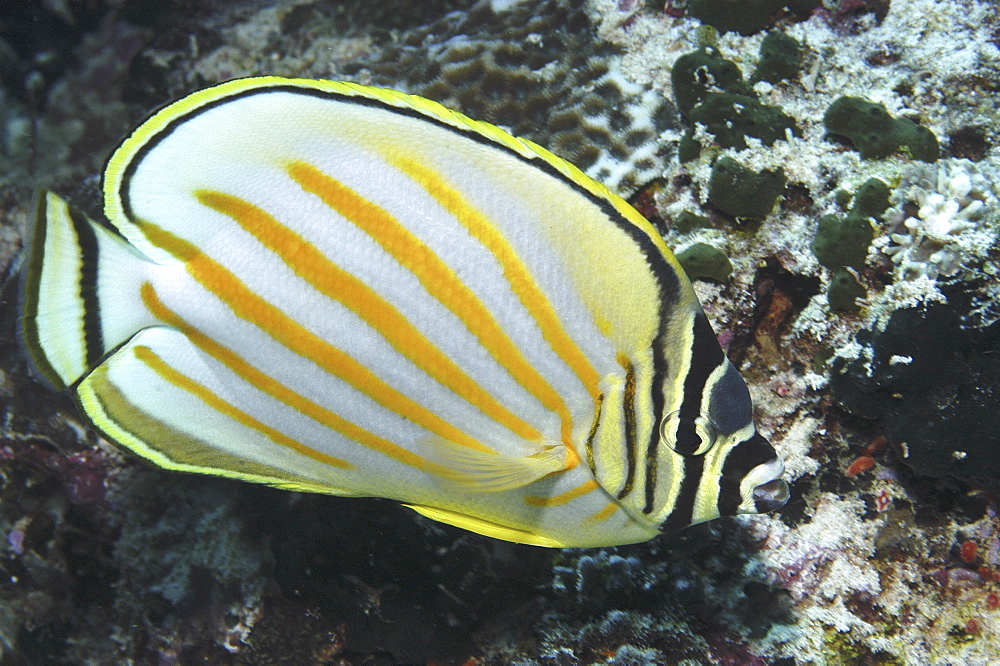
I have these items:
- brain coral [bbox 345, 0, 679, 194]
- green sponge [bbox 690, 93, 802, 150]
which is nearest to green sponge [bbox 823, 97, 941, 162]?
green sponge [bbox 690, 93, 802, 150]

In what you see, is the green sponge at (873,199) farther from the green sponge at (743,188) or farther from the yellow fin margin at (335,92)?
the yellow fin margin at (335,92)

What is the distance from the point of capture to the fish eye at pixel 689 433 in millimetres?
1314

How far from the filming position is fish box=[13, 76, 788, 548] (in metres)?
1.30

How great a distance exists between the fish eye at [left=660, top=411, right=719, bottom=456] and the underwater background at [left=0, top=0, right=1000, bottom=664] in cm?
98

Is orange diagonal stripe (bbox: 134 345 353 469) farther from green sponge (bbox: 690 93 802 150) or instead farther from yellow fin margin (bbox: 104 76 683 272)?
green sponge (bbox: 690 93 802 150)

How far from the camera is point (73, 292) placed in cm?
137

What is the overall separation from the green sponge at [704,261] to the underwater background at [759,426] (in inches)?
0.4

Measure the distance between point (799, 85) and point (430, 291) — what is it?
1.99 meters

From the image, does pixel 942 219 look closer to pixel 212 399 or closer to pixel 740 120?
pixel 740 120

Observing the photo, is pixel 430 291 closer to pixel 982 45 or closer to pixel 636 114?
pixel 636 114

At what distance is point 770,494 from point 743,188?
1.23 metres

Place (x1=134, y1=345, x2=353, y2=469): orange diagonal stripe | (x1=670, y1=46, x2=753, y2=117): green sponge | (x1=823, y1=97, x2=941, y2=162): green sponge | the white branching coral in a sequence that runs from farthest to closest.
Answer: (x1=670, y1=46, x2=753, y2=117): green sponge
(x1=823, y1=97, x2=941, y2=162): green sponge
the white branching coral
(x1=134, y1=345, x2=353, y2=469): orange diagonal stripe

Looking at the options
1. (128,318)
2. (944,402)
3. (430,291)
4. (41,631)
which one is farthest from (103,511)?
(944,402)

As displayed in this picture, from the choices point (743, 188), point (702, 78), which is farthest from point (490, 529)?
point (702, 78)
